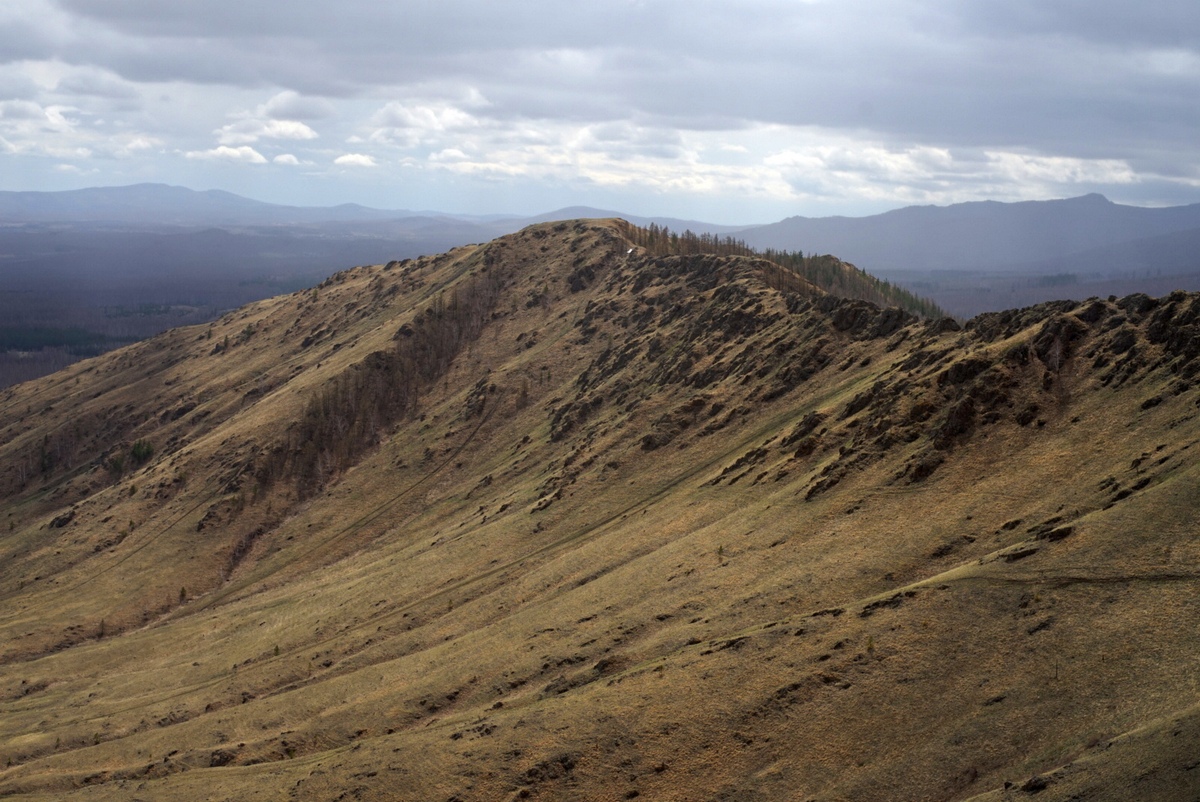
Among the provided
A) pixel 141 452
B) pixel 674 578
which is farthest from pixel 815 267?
pixel 141 452

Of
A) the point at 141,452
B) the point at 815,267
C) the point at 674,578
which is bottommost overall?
the point at 141,452

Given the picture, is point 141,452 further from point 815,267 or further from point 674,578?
point 674,578

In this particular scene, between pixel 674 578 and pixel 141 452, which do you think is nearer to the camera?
pixel 674 578

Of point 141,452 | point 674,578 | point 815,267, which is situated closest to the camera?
point 674,578

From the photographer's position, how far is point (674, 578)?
62.8 m

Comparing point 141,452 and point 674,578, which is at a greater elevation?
point 674,578

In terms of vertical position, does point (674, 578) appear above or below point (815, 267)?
below

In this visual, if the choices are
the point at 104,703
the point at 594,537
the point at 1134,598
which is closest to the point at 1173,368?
the point at 1134,598

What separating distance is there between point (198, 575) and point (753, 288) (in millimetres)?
80718

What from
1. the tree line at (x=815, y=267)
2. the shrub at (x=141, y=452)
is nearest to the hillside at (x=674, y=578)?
the shrub at (x=141, y=452)

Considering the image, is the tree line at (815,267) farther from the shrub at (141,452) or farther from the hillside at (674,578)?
the shrub at (141,452)

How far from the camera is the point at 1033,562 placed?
43.6 meters

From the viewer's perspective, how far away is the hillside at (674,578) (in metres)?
38.7

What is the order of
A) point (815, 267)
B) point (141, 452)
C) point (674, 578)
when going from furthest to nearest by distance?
point (141, 452)
point (815, 267)
point (674, 578)
